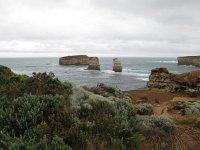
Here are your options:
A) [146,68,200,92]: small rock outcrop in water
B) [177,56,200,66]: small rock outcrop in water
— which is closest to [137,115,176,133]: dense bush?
[146,68,200,92]: small rock outcrop in water

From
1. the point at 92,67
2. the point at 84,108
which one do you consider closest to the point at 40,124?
the point at 84,108

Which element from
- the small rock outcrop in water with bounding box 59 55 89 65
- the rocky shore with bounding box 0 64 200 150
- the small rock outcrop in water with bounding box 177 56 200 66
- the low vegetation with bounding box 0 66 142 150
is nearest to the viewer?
the low vegetation with bounding box 0 66 142 150

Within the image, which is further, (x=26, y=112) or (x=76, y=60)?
(x=76, y=60)

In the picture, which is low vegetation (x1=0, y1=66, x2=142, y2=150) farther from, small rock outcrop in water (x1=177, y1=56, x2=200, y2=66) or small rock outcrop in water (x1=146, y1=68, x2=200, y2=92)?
small rock outcrop in water (x1=177, y1=56, x2=200, y2=66)

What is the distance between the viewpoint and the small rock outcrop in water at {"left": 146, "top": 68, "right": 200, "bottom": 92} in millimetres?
32812

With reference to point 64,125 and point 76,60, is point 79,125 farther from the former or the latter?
point 76,60

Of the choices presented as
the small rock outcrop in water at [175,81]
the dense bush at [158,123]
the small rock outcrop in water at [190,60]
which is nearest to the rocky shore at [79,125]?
the dense bush at [158,123]

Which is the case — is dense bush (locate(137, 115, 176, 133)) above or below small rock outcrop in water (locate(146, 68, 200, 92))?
above

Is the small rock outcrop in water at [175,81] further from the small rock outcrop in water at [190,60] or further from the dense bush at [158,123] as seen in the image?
the small rock outcrop in water at [190,60]

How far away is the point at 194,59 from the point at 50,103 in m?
132

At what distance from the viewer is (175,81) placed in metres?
35.7

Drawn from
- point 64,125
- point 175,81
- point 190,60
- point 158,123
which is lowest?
point 175,81

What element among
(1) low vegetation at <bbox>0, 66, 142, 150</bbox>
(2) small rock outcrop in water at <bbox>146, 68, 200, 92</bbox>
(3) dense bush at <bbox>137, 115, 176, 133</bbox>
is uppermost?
(1) low vegetation at <bbox>0, 66, 142, 150</bbox>

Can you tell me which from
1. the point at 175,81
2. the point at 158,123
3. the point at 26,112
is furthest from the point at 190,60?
the point at 26,112
